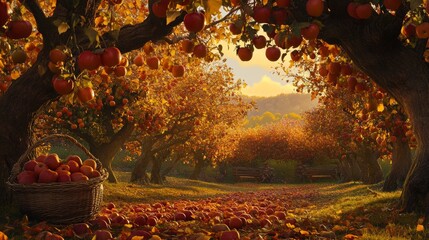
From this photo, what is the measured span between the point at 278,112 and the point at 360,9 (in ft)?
487

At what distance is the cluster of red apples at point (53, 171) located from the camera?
6.58 m

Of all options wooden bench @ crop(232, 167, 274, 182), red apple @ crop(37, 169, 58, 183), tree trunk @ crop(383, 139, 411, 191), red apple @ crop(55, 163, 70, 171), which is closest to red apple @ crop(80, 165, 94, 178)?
red apple @ crop(55, 163, 70, 171)

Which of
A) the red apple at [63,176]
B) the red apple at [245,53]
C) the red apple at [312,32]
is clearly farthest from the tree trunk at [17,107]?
the red apple at [312,32]

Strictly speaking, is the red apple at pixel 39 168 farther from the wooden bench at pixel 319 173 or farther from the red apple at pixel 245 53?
the wooden bench at pixel 319 173

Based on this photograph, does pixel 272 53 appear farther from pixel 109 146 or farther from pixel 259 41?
pixel 109 146

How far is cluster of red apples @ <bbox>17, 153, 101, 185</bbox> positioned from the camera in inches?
259

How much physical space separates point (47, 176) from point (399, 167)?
1545 cm

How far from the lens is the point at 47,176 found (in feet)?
21.5

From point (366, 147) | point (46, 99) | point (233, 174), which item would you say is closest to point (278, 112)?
point (233, 174)

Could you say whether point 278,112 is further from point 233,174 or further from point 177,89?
point 177,89

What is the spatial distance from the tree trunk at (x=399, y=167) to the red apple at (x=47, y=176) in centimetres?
1461

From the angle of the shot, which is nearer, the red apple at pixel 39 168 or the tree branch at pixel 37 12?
the red apple at pixel 39 168

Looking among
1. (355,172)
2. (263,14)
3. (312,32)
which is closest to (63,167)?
(263,14)

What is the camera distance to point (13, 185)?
21.0 feet
